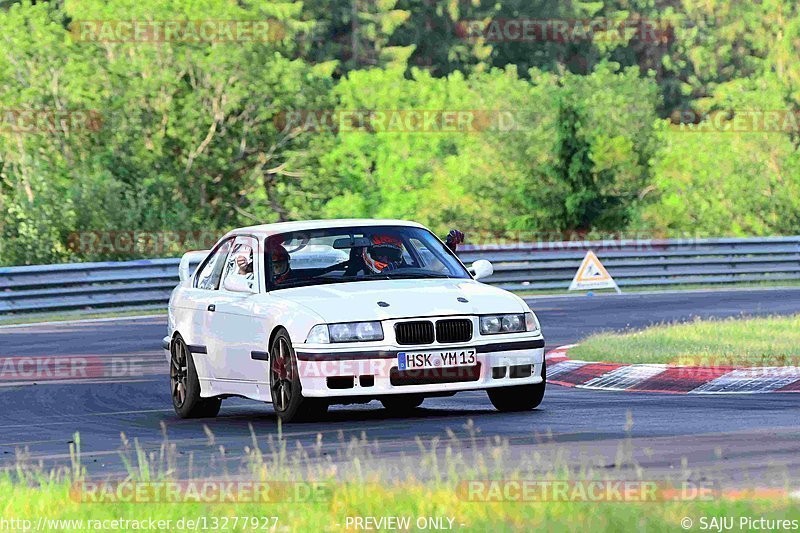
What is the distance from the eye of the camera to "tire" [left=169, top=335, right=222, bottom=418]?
14242 millimetres

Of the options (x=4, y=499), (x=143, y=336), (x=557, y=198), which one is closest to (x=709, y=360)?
(x=4, y=499)

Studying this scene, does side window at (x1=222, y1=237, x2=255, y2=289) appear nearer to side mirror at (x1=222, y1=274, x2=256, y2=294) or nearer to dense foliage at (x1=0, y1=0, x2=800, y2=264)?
side mirror at (x1=222, y1=274, x2=256, y2=294)

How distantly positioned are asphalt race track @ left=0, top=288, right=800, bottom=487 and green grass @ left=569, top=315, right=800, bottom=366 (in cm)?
151

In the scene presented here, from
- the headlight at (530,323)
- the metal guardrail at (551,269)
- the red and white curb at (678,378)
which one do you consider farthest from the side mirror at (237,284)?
the metal guardrail at (551,269)

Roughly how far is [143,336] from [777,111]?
53.8 metres

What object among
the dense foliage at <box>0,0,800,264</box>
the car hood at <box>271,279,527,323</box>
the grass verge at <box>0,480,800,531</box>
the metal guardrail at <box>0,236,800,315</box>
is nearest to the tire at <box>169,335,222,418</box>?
the car hood at <box>271,279,527,323</box>

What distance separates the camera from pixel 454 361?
499 inches

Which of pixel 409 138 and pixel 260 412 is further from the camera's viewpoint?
pixel 409 138

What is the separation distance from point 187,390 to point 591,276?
21.5 m

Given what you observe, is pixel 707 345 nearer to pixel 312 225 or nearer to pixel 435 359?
pixel 312 225

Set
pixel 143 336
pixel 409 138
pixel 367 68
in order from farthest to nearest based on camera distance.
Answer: pixel 367 68 < pixel 409 138 < pixel 143 336

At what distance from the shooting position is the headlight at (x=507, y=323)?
507 inches

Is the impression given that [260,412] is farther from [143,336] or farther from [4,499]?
[143,336]

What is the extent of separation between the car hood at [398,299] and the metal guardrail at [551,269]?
19111 mm
